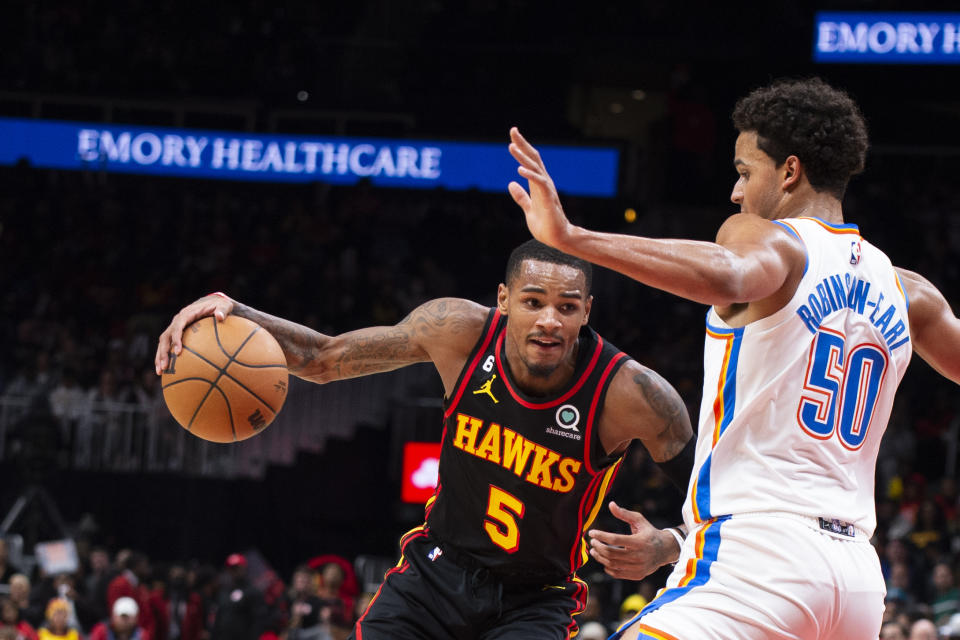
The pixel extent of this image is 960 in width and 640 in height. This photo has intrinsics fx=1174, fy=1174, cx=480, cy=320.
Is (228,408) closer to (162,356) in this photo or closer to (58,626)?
(162,356)

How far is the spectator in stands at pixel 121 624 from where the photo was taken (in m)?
10.5

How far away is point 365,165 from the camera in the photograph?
18047 mm

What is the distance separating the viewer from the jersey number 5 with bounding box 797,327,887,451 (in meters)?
2.99

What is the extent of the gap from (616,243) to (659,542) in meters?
1.59

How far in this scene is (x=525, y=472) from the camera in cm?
421

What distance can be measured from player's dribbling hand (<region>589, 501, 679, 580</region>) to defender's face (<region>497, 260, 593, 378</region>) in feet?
2.09

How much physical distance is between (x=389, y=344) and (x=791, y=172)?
1873 mm

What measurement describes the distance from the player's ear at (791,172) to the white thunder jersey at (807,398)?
0.12m

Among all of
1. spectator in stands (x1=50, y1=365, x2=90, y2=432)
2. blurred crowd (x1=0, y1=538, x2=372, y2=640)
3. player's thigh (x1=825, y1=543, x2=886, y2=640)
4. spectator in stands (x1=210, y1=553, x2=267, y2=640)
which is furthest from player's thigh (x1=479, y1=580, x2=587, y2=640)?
spectator in stands (x1=50, y1=365, x2=90, y2=432)

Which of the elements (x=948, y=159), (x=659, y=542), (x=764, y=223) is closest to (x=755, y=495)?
(x=764, y=223)

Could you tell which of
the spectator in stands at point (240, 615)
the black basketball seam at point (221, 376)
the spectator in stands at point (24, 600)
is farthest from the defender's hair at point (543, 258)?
the spectator in stands at point (24, 600)

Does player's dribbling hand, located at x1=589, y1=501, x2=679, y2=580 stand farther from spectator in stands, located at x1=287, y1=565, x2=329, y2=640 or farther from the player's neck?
spectator in stands, located at x1=287, y1=565, x2=329, y2=640

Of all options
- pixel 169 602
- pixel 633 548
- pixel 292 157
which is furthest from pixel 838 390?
pixel 292 157

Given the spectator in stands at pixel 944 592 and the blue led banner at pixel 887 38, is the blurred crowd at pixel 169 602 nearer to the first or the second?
the spectator in stands at pixel 944 592
